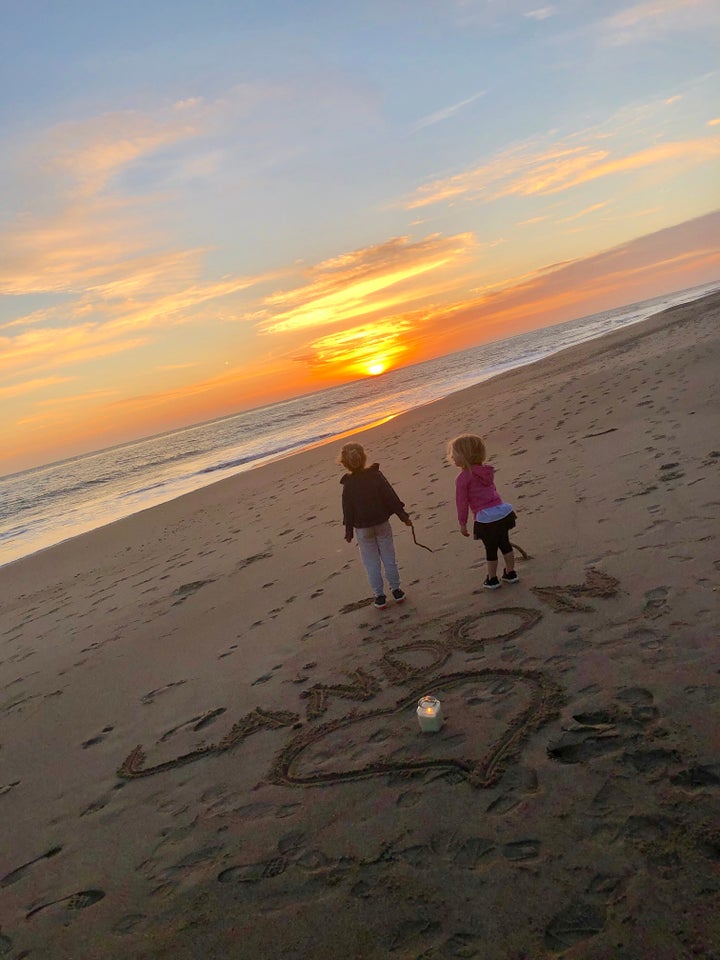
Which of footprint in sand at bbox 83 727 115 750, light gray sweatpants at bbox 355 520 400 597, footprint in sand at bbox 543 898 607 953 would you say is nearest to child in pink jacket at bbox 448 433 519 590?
light gray sweatpants at bbox 355 520 400 597

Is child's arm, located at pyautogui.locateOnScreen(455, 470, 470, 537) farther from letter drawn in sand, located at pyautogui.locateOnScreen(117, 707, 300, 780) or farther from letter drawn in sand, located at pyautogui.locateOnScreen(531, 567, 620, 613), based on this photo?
letter drawn in sand, located at pyautogui.locateOnScreen(117, 707, 300, 780)

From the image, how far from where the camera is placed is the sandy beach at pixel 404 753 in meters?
2.67

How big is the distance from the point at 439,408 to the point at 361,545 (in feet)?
61.6

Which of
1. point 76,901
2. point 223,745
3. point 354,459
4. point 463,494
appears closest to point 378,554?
point 354,459

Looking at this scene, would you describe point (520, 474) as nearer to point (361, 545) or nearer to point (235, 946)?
point (361, 545)

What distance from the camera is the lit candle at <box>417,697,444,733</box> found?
388 cm

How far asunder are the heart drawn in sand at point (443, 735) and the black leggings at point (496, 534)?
5.37ft

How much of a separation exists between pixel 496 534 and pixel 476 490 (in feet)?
1.58

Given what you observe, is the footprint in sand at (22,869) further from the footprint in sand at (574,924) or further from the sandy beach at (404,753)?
the footprint in sand at (574,924)

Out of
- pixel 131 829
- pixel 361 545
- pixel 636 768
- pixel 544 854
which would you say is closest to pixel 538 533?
pixel 361 545

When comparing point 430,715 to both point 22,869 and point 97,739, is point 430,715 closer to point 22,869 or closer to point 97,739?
point 22,869

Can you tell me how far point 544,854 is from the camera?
2.77 m

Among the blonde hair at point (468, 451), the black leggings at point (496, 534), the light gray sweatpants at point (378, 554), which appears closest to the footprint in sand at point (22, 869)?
the light gray sweatpants at point (378, 554)

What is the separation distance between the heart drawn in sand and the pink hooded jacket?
190 centimetres
